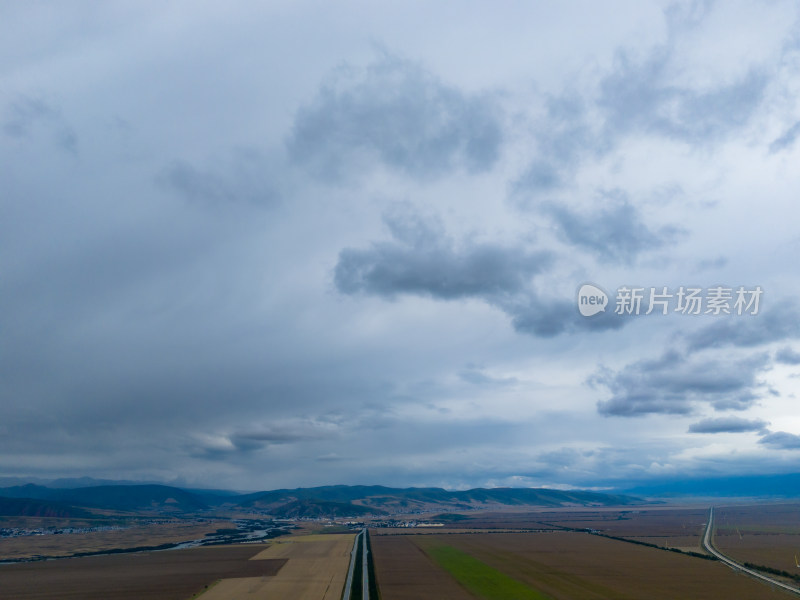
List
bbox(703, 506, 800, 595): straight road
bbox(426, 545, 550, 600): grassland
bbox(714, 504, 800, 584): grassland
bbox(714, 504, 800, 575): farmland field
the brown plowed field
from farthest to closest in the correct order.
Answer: bbox(714, 504, 800, 575): farmland field < bbox(714, 504, 800, 584): grassland < bbox(703, 506, 800, 595): straight road < the brown plowed field < bbox(426, 545, 550, 600): grassland

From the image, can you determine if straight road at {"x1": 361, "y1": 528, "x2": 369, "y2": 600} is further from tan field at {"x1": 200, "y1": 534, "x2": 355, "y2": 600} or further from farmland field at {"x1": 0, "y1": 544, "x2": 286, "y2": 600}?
farmland field at {"x1": 0, "y1": 544, "x2": 286, "y2": 600}

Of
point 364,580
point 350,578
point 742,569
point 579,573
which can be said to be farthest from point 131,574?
point 742,569

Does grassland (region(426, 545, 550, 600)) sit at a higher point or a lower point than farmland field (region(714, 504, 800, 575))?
higher

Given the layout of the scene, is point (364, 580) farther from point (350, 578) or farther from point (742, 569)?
point (742, 569)

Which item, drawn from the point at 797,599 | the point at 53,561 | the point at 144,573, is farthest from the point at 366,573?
the point at 53,561

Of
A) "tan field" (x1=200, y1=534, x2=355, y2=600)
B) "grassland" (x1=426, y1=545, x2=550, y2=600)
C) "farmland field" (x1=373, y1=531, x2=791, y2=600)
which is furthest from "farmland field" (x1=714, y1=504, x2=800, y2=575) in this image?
"tan field" (x1=200, y1=534, x2=355, y2=600)

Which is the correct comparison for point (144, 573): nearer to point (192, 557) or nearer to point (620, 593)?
point (192, 557)
